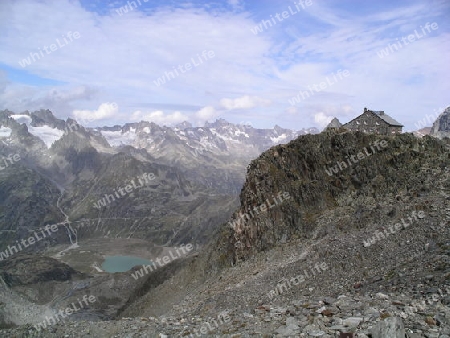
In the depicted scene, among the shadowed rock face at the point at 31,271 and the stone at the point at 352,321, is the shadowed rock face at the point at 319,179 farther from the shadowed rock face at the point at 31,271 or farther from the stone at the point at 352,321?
the shadowed rock face at the point at 31,271

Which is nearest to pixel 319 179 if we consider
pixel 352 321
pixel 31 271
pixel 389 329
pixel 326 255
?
pixel 326 255

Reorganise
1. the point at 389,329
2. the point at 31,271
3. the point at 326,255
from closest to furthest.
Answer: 1. the point at 389,329
2. the point at 326,255
3. the point at 31,271

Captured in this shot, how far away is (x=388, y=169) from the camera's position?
4328 cm

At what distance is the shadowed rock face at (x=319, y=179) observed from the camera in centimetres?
4125

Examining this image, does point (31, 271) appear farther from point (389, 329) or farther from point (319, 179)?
point (389, 329)

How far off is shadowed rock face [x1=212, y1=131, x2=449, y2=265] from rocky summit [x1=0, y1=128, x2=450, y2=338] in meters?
0.16

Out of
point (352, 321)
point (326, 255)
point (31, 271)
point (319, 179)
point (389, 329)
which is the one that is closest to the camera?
point (389, 329)

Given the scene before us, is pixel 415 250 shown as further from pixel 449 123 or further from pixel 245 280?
pixel 449 123

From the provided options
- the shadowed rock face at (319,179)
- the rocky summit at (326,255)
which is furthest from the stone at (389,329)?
the shadowed rock face at (319,179)

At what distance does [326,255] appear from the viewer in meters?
32.1

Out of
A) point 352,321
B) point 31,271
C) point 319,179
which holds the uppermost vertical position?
point 31,271

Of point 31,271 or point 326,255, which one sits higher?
point 31,271

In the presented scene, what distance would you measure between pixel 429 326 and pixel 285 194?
37.7 metres

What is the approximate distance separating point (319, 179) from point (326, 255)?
1898 cm
